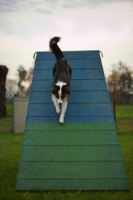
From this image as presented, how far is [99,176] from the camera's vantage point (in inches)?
196

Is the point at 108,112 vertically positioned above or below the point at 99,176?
above

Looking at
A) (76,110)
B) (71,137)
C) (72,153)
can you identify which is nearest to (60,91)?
(76,110)

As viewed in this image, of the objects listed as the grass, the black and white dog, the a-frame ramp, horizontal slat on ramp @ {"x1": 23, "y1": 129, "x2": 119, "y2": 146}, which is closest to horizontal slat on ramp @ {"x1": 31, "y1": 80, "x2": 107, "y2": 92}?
the a-frame ramp

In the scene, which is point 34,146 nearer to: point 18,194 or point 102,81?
point 18,194

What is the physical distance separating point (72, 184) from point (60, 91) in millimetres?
1308

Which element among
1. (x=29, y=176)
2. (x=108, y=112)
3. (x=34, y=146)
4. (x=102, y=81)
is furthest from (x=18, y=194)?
(x=102, y=81)

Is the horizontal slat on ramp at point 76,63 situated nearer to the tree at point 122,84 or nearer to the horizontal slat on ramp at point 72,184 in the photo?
the horizontal slat on ramp at point 72,184

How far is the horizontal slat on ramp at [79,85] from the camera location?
229 inches

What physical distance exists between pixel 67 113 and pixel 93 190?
1237 millimetres

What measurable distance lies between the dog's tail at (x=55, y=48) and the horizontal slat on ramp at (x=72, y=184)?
2.08 meters

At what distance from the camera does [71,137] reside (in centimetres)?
527

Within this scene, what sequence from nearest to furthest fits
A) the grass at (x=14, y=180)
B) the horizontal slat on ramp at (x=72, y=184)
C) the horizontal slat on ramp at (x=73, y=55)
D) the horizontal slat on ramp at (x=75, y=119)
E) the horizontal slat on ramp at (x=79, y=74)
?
the grass at (x=14, y=180), the horizontal slat on ramp at (x=72, y=184), the horizontal slat on ramp at (x=75, y=119), the horizontal slat on ramp at (x=79, y=74), the horizontal slat on ramp at (x=73, y=55)

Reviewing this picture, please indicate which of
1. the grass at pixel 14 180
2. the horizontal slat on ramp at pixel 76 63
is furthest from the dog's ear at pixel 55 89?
the grass at pixel 14 180

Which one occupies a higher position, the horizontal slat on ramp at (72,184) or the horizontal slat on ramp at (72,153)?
the horizontal slat on ramp at (72,153)
